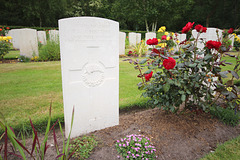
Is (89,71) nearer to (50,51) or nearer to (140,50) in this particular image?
(50,51)

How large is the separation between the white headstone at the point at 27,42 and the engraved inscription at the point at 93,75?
18.7 ft

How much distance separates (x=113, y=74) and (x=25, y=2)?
90.1 feet

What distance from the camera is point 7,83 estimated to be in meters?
4.05

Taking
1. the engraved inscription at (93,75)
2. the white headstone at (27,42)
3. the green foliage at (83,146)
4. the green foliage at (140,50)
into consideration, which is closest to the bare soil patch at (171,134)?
the green foliage at (83,146)

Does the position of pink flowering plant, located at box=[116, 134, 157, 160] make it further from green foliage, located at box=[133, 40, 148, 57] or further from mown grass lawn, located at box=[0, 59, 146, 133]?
green foliage, located at box=[133, 40, 148, 57]

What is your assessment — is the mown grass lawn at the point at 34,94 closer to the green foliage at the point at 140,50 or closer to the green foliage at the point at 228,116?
the green foliage at the point at 228,116

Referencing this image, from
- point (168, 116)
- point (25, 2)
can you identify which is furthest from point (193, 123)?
point (25, 2)

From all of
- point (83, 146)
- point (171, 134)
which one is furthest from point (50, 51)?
point (171, 134)

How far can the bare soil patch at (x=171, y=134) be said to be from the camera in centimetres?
193

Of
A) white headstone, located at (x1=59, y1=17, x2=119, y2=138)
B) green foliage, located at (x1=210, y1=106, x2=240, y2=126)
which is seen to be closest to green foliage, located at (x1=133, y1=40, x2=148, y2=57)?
green foliage, located at (x1=210, y1=106, x2=240, y2=126)

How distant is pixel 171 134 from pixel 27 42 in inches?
265

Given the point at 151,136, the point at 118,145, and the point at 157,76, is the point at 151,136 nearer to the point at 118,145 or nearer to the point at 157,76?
the point at 118,145

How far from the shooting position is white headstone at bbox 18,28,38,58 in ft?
21.4

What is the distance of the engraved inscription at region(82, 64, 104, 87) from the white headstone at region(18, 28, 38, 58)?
5.70 metres
